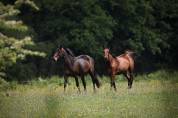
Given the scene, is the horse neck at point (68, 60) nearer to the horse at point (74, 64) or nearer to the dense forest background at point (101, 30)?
the horse at point (74, 64)

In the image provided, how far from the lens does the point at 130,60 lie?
94.8 ft

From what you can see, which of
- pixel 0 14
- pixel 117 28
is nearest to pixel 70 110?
pixel 0 14

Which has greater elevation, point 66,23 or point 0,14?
point 0,14

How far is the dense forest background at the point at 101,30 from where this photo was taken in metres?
46.9

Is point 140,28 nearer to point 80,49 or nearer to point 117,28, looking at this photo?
point 117,28

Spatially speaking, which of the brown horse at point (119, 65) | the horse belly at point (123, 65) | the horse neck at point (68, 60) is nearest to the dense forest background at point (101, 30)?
the brown horse at point (119, 65)

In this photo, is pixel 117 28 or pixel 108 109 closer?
pixel 108 109

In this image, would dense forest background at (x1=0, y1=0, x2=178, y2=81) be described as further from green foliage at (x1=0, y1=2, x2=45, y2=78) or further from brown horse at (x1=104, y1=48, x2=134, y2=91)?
green foliage at (x1=0, y1=2, x2=45, y2=78)

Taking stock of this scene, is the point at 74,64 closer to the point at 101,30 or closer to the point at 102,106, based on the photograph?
the point at 102,106

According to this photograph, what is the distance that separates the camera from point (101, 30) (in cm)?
4831

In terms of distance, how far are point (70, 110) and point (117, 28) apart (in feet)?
109

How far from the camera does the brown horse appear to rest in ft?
86.6

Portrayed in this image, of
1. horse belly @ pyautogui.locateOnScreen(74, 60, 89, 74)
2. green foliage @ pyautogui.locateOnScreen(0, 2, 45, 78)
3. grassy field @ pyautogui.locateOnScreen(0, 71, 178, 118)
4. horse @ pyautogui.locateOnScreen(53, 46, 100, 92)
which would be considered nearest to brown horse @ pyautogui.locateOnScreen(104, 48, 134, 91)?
horse @ pyautogui.locateOnScreen(53, 46, 100, 92)

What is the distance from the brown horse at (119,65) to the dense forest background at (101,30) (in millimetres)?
14401
